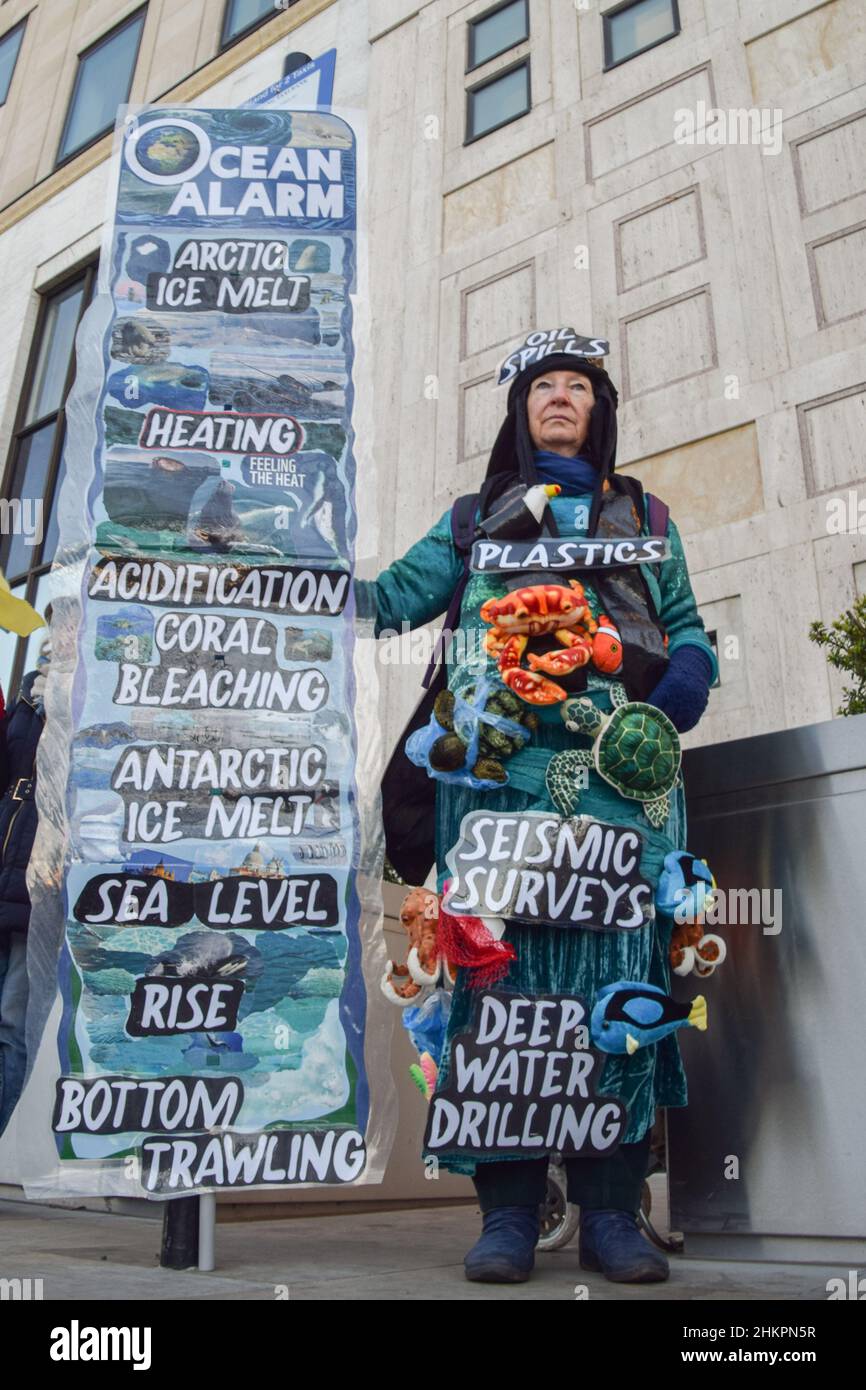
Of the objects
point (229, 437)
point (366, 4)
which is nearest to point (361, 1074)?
point (229, 437)

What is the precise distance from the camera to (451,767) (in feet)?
8.20

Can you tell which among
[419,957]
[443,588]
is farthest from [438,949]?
[443,588]

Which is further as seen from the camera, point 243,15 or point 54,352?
point 54,352

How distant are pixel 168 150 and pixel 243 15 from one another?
34.1 feet

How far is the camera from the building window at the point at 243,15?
1132cm

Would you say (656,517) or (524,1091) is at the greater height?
(656,517)

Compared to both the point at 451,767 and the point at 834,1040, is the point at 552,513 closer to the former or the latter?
the point at 451,767

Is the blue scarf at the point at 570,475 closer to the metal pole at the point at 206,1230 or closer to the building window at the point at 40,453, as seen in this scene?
the metal pole at the point at 206,1230

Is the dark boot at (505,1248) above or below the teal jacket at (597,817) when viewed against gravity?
below

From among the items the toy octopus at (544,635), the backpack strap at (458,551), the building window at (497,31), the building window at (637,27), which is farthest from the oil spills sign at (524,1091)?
the building window at (497,31)

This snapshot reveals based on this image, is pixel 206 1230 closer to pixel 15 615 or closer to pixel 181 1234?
pixel 181 1234

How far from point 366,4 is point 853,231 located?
6.14 meters

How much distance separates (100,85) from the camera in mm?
13227

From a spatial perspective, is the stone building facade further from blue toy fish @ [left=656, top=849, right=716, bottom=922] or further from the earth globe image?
blue toy fish @ [left=656, top=849, right=716, bottom=922]
